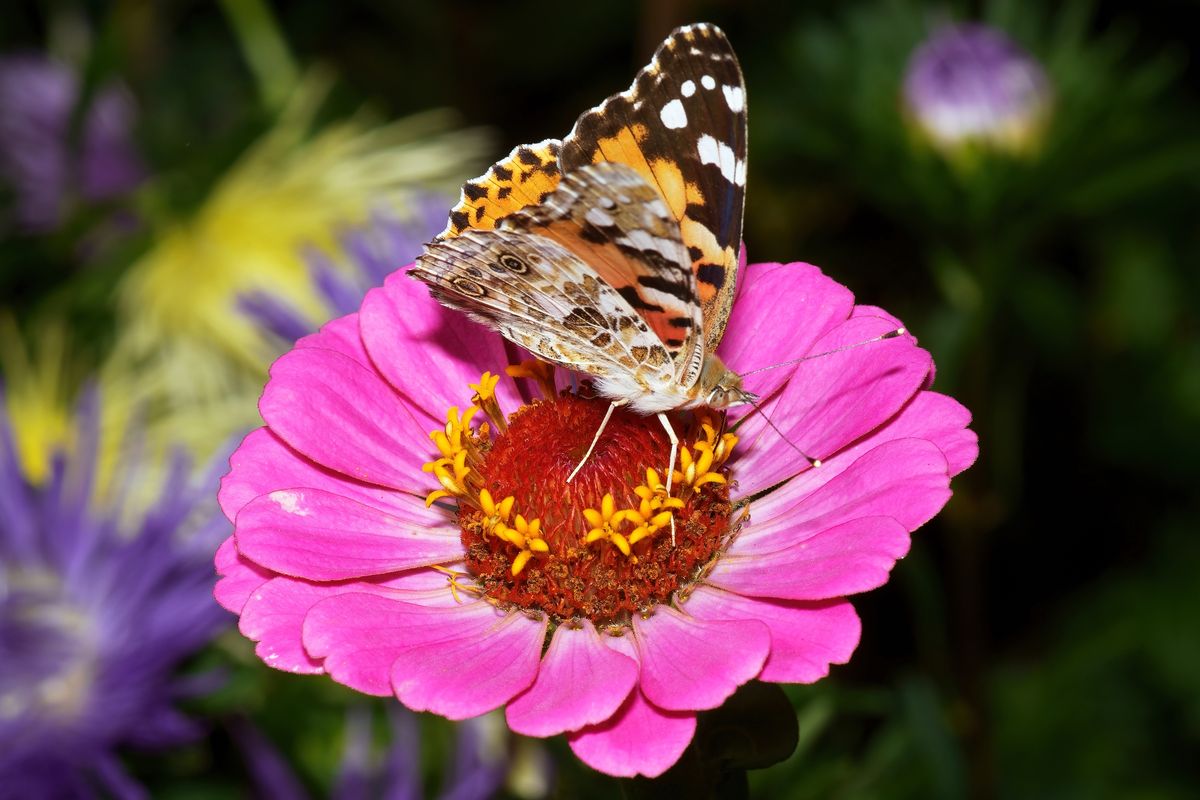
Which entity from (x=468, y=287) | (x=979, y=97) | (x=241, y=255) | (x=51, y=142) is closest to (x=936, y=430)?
(x=468, y=287)

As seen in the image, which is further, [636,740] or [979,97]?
[979,97]

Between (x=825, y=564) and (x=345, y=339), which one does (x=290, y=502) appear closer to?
(x=345, y=339)

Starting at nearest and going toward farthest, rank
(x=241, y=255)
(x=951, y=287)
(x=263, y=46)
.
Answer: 1. (x=951, y=287)
2. (x=241, y=255)
3. (x=263, y=46)

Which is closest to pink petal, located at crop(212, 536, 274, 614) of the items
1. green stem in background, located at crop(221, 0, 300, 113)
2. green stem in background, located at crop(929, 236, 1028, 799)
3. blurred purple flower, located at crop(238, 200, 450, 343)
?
blurred purple flower, located at crop(238, 200, 450, 343)

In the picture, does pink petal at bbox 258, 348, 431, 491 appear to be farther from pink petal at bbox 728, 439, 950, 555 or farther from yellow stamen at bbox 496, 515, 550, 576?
pink petal at bbox 728, 439, 950, 555

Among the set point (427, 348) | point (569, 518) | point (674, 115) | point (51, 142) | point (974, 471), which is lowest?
point (974, 471)

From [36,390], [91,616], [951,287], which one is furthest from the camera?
[36,390]

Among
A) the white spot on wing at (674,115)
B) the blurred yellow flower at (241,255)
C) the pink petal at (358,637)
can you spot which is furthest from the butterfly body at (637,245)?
the blurred yellow flower at (241,255)
